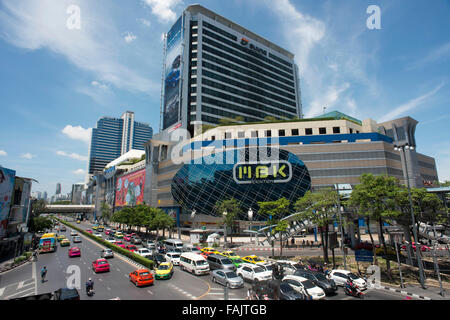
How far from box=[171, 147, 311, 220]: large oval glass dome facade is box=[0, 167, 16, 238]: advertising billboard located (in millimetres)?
37617

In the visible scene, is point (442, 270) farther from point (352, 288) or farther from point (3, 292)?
point (3, 292)

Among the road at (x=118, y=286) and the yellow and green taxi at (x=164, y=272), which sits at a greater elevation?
the yellow and green taxi at (x=164, y=272)

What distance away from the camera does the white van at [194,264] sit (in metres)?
25.5

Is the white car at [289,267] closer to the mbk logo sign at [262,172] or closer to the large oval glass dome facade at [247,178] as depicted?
the large oval glass dome facade at [247,178]

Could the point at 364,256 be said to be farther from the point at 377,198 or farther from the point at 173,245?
the point at 173,245

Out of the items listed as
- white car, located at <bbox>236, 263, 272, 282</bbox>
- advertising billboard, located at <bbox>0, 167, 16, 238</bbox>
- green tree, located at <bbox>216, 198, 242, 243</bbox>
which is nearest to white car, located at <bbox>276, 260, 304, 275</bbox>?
white car, located at <bbox>236, 263, 272, 282</bbox>

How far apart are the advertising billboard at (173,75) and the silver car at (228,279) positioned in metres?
78.2

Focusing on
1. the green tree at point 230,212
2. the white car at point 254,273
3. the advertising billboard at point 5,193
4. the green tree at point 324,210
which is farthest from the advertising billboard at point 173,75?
the white car at point 254,273

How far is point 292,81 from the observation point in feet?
408

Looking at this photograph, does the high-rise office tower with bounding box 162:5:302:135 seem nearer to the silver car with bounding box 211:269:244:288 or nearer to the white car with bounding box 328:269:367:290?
the silver car with bounding box 211:269:244:288

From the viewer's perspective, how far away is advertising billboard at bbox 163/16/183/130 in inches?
3802
